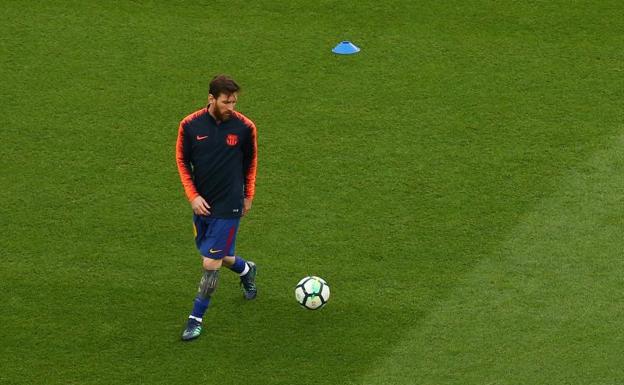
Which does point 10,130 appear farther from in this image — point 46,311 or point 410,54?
point 410,54

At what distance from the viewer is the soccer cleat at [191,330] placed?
34.2 feet

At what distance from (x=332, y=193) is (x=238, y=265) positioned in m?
2.07

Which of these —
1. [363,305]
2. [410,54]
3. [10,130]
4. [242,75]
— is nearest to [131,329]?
[363,305]

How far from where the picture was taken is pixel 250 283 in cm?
1096

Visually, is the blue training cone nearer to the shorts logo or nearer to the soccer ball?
the soccer ball

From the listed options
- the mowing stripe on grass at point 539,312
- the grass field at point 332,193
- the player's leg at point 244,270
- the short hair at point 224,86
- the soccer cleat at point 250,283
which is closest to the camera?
the short hair at point 224,86

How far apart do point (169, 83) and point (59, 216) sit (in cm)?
295

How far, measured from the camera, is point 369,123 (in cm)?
1376

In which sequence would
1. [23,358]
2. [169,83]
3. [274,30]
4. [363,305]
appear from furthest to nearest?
[274,30], [169,83], [363,305], [23,358]

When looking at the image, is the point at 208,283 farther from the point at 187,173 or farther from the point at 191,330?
the point at 187,173

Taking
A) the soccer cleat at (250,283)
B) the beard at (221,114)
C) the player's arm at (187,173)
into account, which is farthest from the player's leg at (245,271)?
the beard at (221,114)

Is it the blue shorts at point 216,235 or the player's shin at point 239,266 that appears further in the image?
the player's shin at point 239,266

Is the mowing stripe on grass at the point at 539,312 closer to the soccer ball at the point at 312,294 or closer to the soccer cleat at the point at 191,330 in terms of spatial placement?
the soccer ball at the point at 312,294

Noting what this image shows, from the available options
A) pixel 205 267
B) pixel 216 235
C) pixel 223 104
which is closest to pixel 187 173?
pixel 216 235
